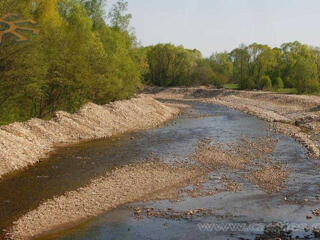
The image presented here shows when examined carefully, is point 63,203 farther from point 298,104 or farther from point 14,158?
point 298,104

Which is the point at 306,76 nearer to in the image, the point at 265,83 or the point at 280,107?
the point at 265,83

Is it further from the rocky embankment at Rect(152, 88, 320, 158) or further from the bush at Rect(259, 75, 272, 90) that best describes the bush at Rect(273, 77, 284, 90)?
the rocky embankment at Rect(152, 88, 320, 158)

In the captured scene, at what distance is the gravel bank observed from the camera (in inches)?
581

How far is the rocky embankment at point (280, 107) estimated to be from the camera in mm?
35500

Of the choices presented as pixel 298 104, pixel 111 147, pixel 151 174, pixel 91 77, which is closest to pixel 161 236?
pixel 151 174

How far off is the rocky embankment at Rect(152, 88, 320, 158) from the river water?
12.0 ft

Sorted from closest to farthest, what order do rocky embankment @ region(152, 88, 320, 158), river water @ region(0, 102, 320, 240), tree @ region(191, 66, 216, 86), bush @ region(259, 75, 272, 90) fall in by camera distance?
river water @ region(0, 102, 320, 240)
rocky embankment @ region(152, 88, 320, 158)
bush @ region(259, 75, 272, 90)
tree @ region(191, 66, 216, 86)

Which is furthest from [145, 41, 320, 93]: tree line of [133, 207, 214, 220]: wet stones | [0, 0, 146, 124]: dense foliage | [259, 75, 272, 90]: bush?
[133, 207, 214, 220]: wet stones

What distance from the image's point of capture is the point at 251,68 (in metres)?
93.9

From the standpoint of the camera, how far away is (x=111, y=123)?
37.9 m

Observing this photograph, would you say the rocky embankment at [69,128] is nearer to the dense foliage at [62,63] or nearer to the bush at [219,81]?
the dense foliage at [62,63]

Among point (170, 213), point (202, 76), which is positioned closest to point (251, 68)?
point (202, 76)

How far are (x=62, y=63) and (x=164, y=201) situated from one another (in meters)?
22.7

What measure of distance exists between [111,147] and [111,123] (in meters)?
8.92
